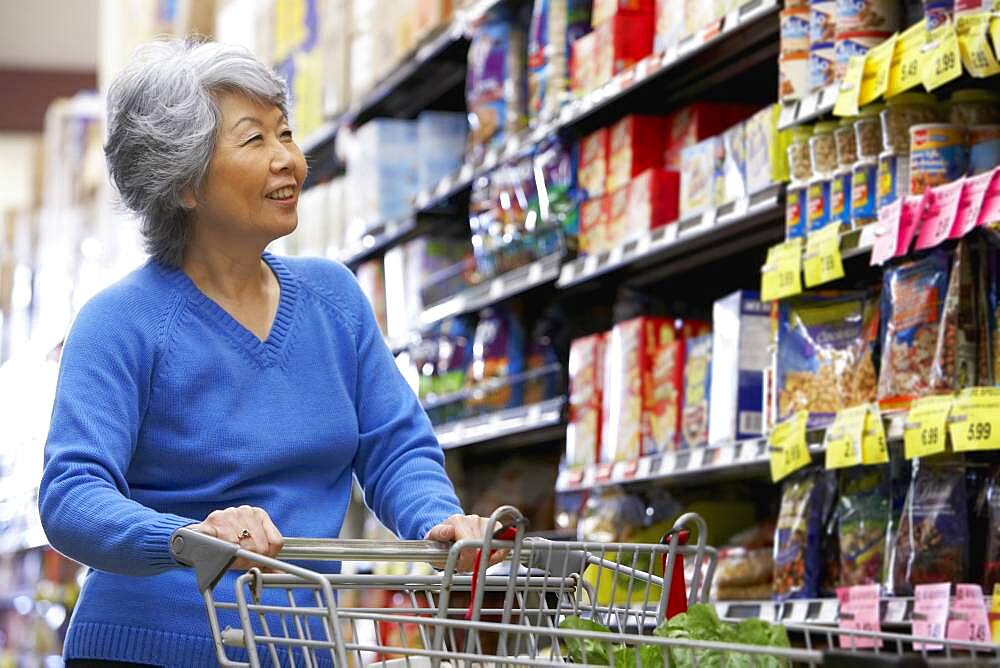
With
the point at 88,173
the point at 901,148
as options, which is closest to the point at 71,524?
the point at 901,148

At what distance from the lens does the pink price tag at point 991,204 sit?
2330mm

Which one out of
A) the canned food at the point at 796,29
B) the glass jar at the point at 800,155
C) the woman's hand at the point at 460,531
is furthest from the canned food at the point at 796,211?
the woman's hand at the point at 460,531

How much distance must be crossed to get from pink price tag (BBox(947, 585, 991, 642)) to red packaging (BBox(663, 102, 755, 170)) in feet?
4.60

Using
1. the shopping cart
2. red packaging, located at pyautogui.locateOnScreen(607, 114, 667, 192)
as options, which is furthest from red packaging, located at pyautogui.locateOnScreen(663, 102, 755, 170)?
the shopping cart

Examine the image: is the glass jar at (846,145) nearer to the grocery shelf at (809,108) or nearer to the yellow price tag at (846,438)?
the grocery shelf at (809,108)

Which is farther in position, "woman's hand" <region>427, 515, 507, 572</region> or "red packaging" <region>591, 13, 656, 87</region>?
"red packaging" <region>591, 13, 656, 87</region>

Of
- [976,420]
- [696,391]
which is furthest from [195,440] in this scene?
[696,391]

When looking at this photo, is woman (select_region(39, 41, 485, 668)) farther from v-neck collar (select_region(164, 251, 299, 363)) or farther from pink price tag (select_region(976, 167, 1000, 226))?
pink price tag (select_region(976, 167, 1000, 226))

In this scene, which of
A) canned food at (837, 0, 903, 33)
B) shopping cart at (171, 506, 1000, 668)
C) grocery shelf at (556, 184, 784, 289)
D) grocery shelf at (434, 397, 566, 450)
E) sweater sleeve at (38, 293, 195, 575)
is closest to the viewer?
shopping cart at (171, 506, 1000, 668)

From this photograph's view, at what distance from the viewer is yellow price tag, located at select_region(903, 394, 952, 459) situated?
2.40 meters

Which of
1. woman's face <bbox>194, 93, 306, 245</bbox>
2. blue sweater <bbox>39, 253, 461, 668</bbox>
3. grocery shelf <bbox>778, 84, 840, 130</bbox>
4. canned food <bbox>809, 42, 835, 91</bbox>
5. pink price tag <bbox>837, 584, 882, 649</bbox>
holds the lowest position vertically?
pink price tag <bbox>837, 584, 882, 649</bbox>

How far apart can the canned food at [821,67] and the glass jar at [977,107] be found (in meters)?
0.26

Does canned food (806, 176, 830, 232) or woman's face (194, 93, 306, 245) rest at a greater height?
canned food (806, 176, 830, 232)

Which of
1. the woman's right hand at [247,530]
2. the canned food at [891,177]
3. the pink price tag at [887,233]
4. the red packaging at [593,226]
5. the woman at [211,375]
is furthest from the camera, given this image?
the red packaging at [593,226]
